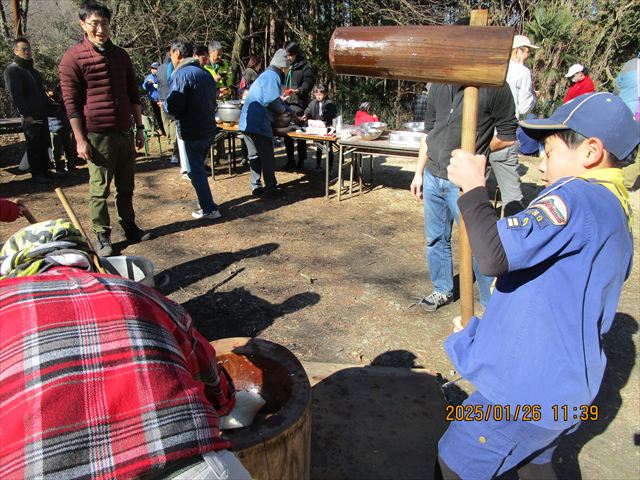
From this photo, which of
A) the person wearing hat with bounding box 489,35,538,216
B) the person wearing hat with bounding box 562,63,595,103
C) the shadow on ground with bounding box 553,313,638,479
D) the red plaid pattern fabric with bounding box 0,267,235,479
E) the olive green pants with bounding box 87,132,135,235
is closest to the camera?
the red plaid pattern fabric with bounding box 0,267,235,479

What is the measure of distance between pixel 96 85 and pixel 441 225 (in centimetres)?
318

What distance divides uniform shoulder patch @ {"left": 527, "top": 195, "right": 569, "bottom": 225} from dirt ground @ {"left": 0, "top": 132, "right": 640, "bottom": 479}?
150 centimetres

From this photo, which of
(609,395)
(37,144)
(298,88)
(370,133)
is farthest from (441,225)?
(37,144)

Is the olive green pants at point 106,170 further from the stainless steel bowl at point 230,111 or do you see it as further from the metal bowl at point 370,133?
the metal bowl at point 370,133

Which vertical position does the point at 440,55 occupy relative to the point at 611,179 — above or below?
above

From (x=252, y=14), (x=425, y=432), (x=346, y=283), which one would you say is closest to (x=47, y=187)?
(x=346, y=283)

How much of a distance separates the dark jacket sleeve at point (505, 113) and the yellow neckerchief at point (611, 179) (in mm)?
1856

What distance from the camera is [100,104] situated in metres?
4.14

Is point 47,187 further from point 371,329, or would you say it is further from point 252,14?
point 252,14

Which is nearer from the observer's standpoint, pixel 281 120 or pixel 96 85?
pixel 96 85

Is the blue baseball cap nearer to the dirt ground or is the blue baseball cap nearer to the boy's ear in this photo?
the boy's ear

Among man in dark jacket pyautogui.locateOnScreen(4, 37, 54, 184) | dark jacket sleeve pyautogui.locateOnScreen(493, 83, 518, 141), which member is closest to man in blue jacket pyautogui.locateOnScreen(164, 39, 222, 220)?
man in dark jacket pyautogui.locateOnScreen(4, 37, 54, 184)

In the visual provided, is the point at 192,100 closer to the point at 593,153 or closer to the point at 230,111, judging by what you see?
the point at 230,111

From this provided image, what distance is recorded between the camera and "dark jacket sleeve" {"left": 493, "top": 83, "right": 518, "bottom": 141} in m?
3.12
